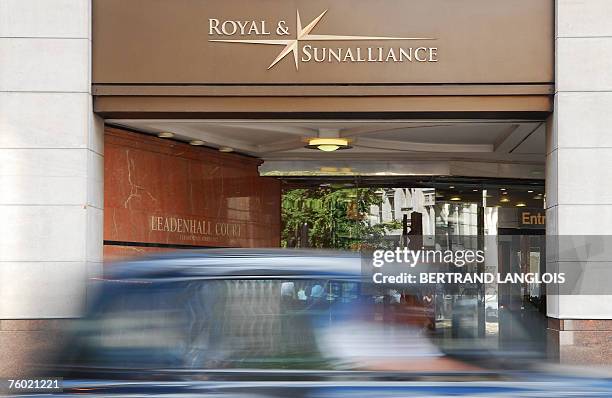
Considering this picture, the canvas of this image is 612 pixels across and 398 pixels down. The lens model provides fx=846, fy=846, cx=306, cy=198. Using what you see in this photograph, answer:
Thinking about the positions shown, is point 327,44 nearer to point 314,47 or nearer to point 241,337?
point 314,47

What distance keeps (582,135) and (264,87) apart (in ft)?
12.0

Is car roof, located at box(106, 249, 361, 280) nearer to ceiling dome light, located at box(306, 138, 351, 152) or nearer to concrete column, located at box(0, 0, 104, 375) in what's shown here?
concrete column, located at box(0, 0, 104, 375)

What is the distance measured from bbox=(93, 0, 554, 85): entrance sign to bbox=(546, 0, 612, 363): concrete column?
350 millimetres

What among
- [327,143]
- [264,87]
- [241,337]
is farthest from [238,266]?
[327,143]

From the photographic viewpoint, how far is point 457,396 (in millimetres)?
4832

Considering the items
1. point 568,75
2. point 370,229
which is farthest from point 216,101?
point 370,229

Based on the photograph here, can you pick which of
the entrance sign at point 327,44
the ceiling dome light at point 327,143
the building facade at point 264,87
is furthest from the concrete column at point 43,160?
the ceiling dome light at point 327,143

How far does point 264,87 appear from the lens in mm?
9812

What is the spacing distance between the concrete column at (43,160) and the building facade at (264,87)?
0.02 meters

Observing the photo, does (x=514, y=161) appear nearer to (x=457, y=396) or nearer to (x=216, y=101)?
(x=216, y=101)

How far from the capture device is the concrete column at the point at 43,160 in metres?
9.48

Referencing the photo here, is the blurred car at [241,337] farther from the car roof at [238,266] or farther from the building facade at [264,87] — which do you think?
the building facade at [264,87]

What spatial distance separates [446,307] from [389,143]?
150 inches

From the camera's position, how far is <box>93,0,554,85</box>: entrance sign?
32.0ft
